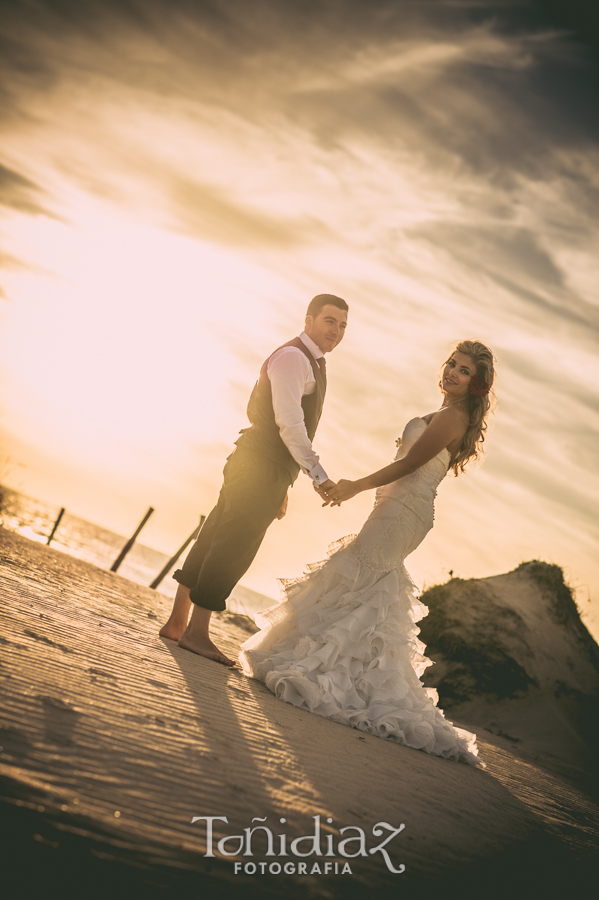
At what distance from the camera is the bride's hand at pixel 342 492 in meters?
4.65

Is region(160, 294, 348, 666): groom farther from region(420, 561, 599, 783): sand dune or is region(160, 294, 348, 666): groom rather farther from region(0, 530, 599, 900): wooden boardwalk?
region(420, 561, 599, 783): sand dune

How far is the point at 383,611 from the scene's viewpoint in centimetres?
432

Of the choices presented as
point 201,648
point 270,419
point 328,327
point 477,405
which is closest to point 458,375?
point 477,405

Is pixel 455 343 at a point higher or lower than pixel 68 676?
higher

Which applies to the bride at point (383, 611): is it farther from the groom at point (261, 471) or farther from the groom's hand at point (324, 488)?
the groom at point (261, 471)

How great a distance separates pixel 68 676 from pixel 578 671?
1118 centimetres

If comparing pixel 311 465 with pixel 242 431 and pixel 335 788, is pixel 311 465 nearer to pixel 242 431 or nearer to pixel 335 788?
pixel 242 431

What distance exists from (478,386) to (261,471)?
1.88 metres

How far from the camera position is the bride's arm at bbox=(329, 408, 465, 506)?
184 inches

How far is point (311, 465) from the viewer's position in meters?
4.39

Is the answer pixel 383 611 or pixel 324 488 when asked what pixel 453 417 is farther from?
pixel 383 611

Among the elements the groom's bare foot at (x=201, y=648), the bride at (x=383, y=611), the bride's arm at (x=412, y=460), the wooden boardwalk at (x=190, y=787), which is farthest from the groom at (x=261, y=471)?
the wooden boardwalk at (x=190, y=787)

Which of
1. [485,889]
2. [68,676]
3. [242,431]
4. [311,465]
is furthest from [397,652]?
[68,676]

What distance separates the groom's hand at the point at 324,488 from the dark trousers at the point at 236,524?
239 mm
